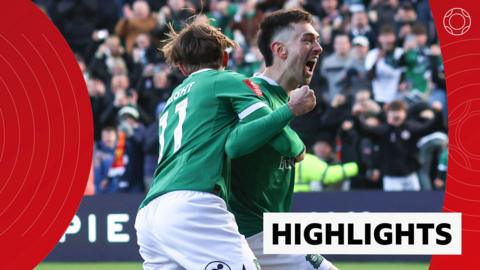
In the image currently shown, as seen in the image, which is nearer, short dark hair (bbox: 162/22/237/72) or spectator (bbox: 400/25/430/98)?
short dark hair (bbox: 162/22/237/72)

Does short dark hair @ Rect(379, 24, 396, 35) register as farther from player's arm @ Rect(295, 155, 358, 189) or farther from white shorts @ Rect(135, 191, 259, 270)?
white shorts @ Rect(135, 191, 259, 270)

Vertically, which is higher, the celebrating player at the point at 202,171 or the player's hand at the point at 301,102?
the player's hand at the point at 301,102

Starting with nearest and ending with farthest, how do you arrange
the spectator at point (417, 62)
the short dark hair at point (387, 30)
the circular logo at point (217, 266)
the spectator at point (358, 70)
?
the circular logo at point (217, 266), the spectator at point (417, 62), the spectator at point (358, 70), the short dark hair at point (387, 30)

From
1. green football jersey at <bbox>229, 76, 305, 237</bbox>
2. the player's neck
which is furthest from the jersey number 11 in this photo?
the player's neck

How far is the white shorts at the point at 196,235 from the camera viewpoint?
5.78 metres

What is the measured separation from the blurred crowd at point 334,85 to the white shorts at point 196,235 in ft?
26.6

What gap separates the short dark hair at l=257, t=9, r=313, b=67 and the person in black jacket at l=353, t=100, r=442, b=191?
24.7ft

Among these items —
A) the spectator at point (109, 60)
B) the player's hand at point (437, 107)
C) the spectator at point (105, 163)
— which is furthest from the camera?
the spectator at point (109, 60)

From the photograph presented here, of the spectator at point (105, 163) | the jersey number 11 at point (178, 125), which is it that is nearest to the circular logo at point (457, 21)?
the jersey number 11 at point (178, 125)

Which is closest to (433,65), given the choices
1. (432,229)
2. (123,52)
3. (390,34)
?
(390,34)

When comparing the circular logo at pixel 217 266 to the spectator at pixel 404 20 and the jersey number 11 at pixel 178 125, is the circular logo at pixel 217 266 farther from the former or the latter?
the spectator at pixel 404 20

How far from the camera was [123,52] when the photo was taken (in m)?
17.1

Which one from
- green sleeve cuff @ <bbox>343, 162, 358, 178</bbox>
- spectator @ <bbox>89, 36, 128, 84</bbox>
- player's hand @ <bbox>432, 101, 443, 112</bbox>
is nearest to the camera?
green sleeve cuff @ <bbox>343, 162, 358, 178</bbox>

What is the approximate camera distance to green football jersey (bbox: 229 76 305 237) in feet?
21.0
